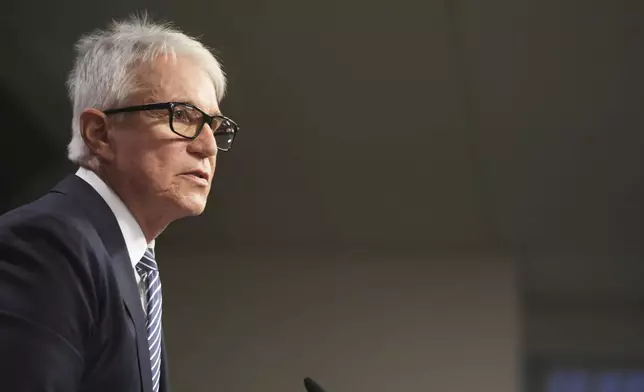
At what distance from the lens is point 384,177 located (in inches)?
132

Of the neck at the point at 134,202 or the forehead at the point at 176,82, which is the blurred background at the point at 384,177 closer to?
the forehead at the point at 176,82

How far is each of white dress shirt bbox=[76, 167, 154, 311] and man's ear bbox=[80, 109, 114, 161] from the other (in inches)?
1.2

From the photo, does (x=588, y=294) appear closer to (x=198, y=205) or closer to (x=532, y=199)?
(x=532, y=199)

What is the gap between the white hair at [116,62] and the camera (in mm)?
1009

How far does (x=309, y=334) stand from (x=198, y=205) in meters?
3.05

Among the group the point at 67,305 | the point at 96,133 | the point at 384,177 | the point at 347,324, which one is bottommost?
the point at 67,305

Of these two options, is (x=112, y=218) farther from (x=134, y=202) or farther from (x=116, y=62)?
(x=116, y=62)

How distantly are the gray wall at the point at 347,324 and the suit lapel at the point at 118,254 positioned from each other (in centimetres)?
309

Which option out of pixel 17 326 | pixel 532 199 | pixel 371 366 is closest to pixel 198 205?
pixel 17 326

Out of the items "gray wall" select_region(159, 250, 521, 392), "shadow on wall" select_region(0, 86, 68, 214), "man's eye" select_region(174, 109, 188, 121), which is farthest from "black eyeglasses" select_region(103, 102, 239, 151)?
"gray wall" select_region(159, 250, 521, 392)

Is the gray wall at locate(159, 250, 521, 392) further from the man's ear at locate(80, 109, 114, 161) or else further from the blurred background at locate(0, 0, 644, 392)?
the man's ear at locate(80, 109, 114, 161)

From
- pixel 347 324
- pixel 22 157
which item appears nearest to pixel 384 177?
pixel 347 324

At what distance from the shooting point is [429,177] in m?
3.35

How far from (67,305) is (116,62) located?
0.35 metres
